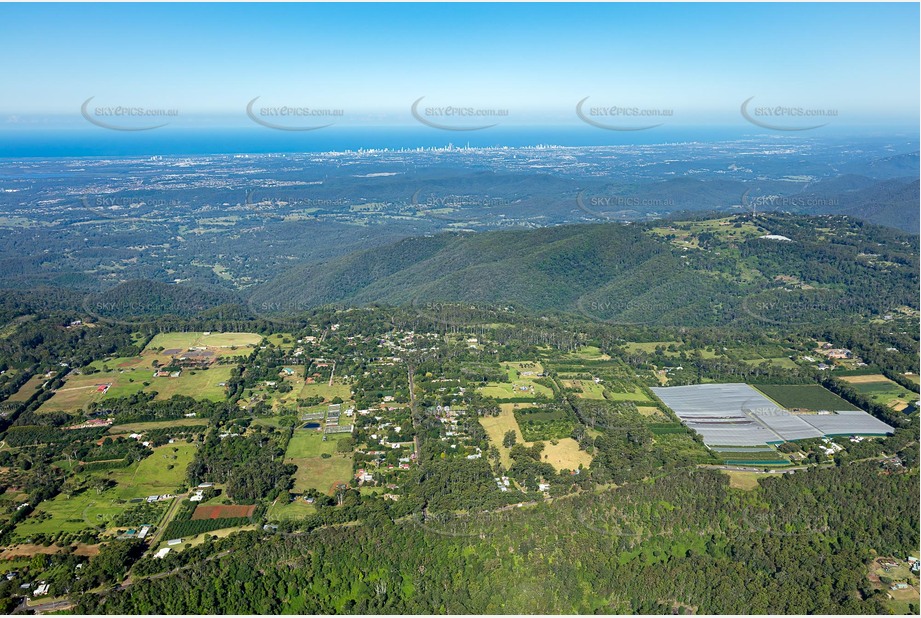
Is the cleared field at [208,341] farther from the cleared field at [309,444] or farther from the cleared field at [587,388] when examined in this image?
the cleared field at [587,388]

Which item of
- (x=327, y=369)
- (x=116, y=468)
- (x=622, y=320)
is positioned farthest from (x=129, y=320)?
(x=622, y=320)

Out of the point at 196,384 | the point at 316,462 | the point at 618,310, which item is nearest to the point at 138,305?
the point at 196,384

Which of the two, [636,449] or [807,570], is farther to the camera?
[636,449]

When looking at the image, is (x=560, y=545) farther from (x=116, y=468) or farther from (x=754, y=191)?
(x=754, y=191)

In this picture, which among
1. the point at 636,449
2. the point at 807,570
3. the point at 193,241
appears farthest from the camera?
the point at 193,241

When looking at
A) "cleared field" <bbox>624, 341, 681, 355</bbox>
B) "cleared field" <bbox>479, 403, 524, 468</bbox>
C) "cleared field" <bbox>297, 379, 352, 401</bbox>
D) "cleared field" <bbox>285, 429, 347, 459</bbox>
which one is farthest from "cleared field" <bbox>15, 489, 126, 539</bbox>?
"cleared field" <bbox>624, 341, 681, 355</bbox>

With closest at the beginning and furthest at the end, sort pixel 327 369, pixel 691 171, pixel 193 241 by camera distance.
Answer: pixel 327 369 → pixel 193 241 → pixel 691 171

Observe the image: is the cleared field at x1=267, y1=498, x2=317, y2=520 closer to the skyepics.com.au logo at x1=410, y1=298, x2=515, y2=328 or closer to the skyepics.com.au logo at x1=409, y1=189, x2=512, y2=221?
the skyepics.com.au logo at x1=410, y1=298, x2=515, y2=328
